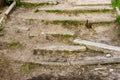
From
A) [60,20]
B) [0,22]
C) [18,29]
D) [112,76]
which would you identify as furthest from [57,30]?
[112,76]

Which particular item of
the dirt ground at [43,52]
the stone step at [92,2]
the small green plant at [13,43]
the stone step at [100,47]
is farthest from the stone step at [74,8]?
the small green plant at [13,43]

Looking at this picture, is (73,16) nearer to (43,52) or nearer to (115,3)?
(115,3)

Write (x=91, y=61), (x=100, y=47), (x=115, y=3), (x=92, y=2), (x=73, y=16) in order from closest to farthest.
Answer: (x=91, y=61)
(x=100, y=47)
(x=73, y=16)
(x=115, y=3)
(x=92, y=2)

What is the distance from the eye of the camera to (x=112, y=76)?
5871mm

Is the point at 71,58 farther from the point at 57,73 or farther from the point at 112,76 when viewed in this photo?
the point at 112,76

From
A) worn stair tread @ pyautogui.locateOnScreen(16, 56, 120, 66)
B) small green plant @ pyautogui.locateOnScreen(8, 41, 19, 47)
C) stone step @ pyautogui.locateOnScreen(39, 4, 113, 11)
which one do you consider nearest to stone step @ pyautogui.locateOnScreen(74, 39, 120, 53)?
worn stair tread @ pyautogui.locateOnScreen(16, 56, 120, 66)

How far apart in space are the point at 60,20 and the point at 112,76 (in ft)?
8.43

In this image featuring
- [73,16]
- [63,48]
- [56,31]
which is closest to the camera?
[63,48]

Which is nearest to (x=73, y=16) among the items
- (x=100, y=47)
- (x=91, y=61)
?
(x=100, y=47)

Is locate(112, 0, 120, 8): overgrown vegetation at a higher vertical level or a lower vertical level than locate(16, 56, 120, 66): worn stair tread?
higher

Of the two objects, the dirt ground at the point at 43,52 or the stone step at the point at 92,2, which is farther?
the stone step at the point at 92,2

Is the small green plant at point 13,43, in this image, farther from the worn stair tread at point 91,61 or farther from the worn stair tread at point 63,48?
the worn stair tread at point 91,61

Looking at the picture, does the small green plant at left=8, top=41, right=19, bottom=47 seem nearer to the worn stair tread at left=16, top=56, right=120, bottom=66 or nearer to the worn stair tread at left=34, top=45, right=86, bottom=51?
the worn stair tread at left=34, top=45, right=86, bottom=51

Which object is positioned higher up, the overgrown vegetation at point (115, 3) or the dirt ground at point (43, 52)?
the overgrown vegetation at point (115, 3)
